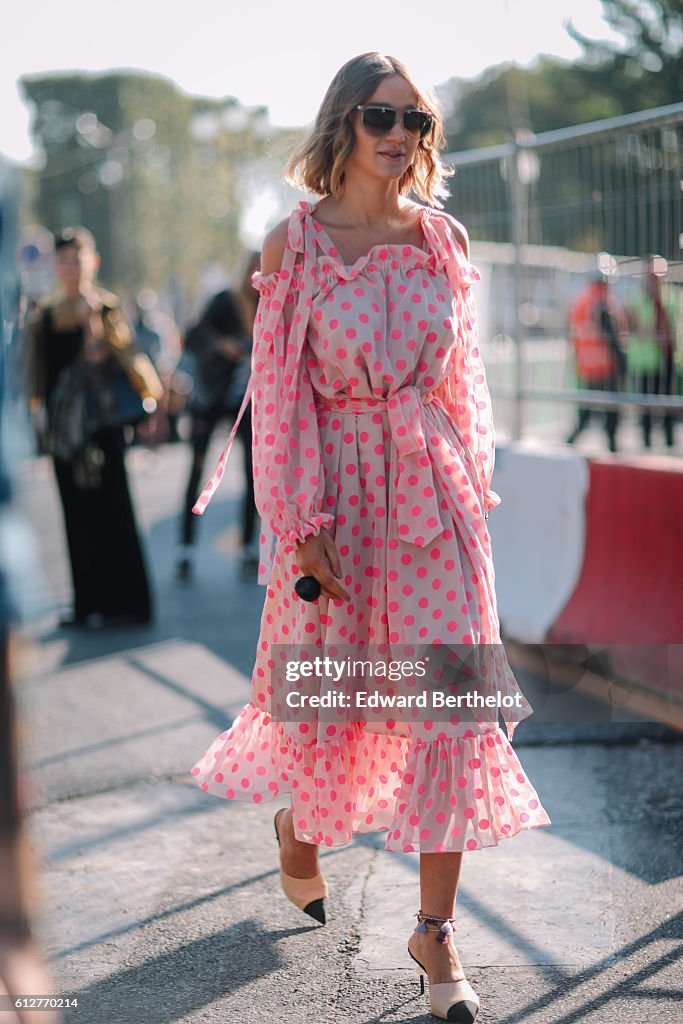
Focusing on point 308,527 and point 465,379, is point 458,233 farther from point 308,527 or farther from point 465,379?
point 308,527

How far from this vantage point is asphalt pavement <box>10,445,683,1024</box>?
3193 millimetres

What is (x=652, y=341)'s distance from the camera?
631cm

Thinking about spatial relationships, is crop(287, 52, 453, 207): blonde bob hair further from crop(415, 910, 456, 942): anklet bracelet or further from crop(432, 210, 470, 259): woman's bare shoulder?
crop(415, 910, 456, 942): anklet bracelet

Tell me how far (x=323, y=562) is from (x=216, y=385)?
226 inches

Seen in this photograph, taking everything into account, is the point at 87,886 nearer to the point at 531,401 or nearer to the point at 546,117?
the point at 531,401

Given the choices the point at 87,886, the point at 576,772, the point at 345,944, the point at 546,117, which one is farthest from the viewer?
the point at 546,117

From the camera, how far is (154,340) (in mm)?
20578

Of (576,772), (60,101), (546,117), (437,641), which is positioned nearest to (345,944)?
(437,641)

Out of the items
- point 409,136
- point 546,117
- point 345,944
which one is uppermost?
point 546,117

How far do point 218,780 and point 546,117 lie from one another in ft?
156

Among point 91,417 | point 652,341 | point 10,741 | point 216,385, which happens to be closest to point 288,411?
point 10,741

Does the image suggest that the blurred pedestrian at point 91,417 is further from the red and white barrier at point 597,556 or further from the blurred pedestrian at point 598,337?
the blurred pedestrian at point 598,337

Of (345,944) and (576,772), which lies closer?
(345,944)

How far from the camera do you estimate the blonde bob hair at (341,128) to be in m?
3.34
